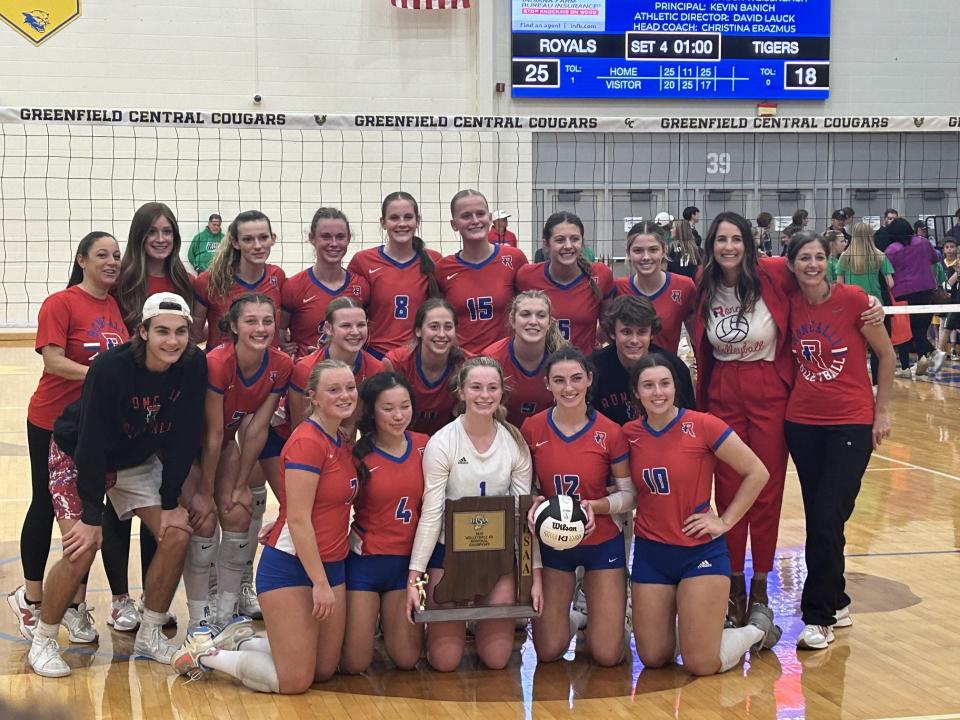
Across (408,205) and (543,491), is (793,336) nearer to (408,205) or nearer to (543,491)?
(543,491)

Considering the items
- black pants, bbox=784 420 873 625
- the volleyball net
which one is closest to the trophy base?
black pants, bbox=784 420 873 625

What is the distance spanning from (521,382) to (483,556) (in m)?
0.82

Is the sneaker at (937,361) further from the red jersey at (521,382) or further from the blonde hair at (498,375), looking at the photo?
the blonde hair at (498,375)

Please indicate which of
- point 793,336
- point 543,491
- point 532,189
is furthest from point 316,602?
point 532,189

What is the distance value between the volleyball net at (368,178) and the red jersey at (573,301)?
30.7 ft

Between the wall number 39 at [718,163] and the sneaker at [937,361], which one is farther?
the wall number 39 at [718,163]

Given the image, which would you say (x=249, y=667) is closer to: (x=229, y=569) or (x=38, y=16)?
(x=229, y=569)

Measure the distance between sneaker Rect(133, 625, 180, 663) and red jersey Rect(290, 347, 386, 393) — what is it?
113 centimetres

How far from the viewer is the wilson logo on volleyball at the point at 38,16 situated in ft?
48.2

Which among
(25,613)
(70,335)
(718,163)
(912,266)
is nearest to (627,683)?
(25,613)

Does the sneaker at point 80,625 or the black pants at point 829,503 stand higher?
the black pants at point 829,503

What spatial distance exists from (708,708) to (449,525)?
117 cm

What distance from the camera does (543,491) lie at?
178 inches

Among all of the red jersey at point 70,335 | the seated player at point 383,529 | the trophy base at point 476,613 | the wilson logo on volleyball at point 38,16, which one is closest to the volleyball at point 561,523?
the trophy base at point 476,613
